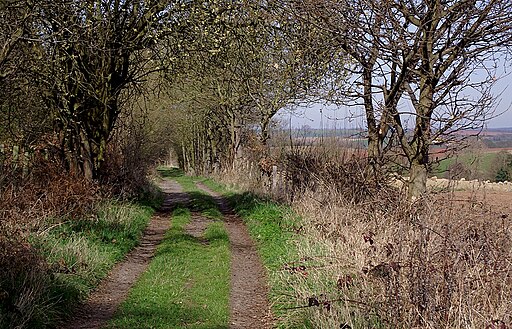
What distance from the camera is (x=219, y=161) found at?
138 feet

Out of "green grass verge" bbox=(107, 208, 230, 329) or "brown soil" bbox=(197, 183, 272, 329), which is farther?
"brown soil" bbox=(197, 183, 272, 329)

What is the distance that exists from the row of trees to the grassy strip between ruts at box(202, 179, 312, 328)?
236cm

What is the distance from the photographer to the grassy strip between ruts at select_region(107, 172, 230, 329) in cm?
746

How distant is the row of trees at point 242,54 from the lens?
29.9 ft

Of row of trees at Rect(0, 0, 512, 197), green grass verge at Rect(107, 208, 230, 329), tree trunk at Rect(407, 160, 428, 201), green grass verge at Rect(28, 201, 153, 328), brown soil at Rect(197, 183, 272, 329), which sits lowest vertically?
brown soil at Rect(197, 183, 272, 329)

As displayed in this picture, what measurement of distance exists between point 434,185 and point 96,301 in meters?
6.46

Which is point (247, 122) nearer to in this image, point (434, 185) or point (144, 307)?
point (434, 185)

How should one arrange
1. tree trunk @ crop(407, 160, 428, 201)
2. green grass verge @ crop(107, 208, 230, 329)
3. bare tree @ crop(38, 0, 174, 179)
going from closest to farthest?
green grass verge @ crop(107, 208, 230, 329)
tree trunk @ crop(407, 160, 428, 201)
bare tree @ crop(38, 0, 174, 179)

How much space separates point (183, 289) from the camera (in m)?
9.00

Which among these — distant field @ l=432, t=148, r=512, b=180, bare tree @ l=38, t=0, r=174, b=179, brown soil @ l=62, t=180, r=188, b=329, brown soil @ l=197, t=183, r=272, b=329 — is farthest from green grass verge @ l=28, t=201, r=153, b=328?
distant field @ l=432, t=148, r=512, b=180

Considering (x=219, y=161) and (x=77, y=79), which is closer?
(x=77, y=79)

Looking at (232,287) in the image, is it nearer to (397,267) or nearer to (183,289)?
(183,289)

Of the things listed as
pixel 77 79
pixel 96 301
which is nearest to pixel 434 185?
pixel 96 301

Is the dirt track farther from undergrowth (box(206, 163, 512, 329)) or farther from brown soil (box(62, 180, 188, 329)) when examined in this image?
undergrowth (box(206, 163, 512, 329))
